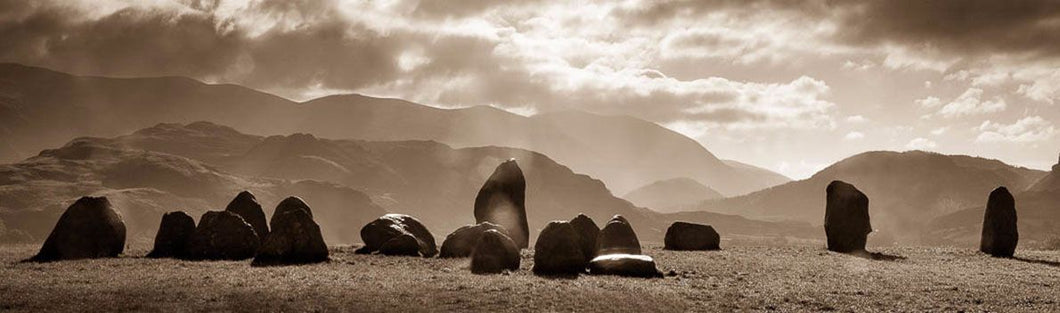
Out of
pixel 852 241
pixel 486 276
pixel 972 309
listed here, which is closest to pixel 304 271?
pixel 486 276

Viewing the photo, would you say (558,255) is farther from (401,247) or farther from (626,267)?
(401,247)

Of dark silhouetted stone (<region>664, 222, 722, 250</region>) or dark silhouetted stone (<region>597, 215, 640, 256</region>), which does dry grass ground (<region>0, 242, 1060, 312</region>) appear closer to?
dark silhouetted stone (<region>597, 215, 640, 256</region>)

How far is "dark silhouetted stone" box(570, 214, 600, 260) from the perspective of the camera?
42.6m

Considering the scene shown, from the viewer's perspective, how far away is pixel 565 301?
26.5m

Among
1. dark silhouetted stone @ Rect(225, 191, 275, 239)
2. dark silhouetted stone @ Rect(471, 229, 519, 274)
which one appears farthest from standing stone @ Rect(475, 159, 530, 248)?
dark silhouetted stone @ Rect(471, 229, 519, 274)

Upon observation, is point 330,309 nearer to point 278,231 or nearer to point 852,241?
point 278,231

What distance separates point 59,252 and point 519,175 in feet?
99.0

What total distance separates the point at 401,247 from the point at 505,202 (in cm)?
1346

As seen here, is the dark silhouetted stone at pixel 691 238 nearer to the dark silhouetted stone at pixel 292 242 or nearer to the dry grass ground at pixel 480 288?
the dry grass ground at pixel 480 288

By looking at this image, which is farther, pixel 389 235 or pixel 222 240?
pixel 389 235

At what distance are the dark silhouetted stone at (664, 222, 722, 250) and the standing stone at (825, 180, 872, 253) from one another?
8308mm

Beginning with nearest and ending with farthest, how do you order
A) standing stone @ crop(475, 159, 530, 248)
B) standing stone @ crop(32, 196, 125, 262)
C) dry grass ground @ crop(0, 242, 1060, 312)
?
dry grass ground @ crop(0, 242, 1060, 312) < standing stone @ crop(32, 196, 125, 262) < standing stone @ crop(475, 159, 530, 248)

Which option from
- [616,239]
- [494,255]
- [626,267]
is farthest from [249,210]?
[626,267]

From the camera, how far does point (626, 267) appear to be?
35.7 m
